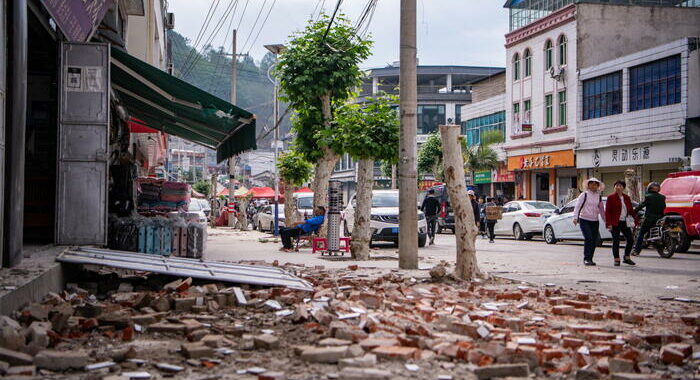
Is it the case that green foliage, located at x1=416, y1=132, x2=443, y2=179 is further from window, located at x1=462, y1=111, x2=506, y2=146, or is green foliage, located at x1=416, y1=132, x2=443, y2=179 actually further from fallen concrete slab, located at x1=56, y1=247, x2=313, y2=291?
fallen concrete slab, located at x1=56, y1=247, x2=313, y2=291

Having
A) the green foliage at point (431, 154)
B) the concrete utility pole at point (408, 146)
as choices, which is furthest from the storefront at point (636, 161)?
the concrete utility pole at point (408, 146)

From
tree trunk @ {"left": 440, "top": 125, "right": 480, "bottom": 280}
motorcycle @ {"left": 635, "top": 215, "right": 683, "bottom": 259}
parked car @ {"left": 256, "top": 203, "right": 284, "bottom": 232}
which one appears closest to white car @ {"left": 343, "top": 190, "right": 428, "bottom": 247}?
motorcycle @ {"left": 635, "top": 215, "right": 683, "bottom": 259}

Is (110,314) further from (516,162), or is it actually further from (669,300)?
(516,162)

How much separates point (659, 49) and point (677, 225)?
16398 mm

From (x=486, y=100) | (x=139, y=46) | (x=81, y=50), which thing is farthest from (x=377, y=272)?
(x=486, y=100)

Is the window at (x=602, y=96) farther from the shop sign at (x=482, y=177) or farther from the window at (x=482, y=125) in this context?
the shop sign at (x=482, y=177)

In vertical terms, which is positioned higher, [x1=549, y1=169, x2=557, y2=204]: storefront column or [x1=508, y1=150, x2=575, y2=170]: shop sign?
[x1=508, y1=150, x2=575, y2=170]: shop sign

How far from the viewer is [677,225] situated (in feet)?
55.5

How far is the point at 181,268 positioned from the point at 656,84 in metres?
27.7

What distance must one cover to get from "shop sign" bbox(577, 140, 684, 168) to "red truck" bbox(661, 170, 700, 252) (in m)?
12.0

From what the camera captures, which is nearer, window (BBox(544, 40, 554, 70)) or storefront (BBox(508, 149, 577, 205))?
storefront (BBox(508, 149, 577, 205))

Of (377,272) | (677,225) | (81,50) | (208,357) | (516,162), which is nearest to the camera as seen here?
(208,357)

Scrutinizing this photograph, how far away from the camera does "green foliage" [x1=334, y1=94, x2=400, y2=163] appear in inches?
596

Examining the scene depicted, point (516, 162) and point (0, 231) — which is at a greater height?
point (516, 162)
